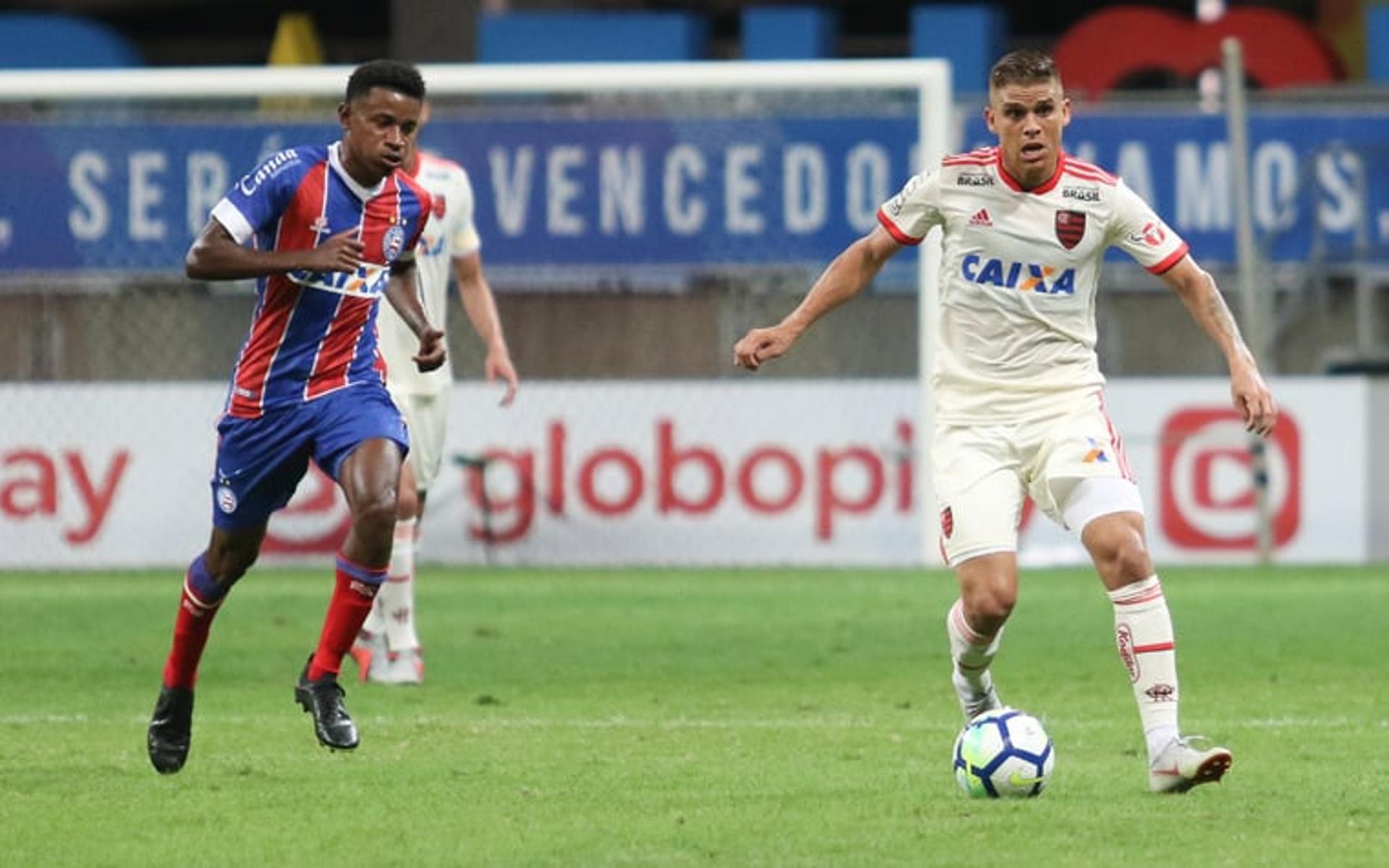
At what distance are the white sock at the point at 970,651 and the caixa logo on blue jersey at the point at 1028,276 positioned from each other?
2.82 ft

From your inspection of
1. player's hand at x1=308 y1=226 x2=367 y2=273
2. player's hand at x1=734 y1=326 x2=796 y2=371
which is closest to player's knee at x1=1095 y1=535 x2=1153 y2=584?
player's hand at x1=734 y1=326 x2=796 y2=371

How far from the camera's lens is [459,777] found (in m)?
7.43

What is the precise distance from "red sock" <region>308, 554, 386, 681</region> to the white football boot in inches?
84.6

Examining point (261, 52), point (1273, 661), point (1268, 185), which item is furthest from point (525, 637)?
point (261, 52)

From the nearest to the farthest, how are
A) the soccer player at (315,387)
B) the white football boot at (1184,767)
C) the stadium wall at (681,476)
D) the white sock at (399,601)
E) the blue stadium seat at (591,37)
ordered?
the white football boot at (1184,767) < the soccer player at (315,387) < the white sock at (399,601) < the stadium wall at (681,476) < the blue stadium seat at (591,37)

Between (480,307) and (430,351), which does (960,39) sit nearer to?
(480,307)

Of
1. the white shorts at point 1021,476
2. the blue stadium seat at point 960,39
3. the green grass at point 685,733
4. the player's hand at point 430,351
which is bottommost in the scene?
the green grass at point 685,733

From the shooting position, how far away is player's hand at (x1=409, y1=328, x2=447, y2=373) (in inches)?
302

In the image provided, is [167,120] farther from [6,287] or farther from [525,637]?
[525,637]

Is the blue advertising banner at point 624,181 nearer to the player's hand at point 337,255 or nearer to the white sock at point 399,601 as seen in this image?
the white sock at point 399,601

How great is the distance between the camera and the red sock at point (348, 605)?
7574 mm

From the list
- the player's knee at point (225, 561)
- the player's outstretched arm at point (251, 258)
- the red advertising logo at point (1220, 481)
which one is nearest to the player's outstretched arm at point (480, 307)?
the player's knee at point (225, 561)

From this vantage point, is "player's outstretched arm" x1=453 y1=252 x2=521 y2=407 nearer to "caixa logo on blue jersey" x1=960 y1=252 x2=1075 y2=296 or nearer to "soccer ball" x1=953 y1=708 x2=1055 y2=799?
"caixa logo on blue jersey" x1=960 y1=252 x2=1075 y2=296

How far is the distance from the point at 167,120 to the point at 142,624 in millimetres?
4959
